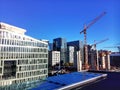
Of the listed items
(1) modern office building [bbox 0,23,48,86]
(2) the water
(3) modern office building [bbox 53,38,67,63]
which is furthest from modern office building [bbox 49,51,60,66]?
(2) the water

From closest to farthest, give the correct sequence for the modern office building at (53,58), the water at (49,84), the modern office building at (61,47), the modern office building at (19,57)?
the water at (49,84)
the modern office building at (19,57)
the modern office building at (53,58)
the modern office building at (61,47)

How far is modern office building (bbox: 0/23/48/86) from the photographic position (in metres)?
42.6

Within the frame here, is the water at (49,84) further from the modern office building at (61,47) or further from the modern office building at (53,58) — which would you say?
the modern office building at (61,47)

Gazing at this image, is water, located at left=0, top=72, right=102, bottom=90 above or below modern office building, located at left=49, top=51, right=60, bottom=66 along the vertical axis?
below

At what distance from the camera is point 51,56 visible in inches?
3949

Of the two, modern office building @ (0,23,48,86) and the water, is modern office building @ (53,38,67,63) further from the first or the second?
the water

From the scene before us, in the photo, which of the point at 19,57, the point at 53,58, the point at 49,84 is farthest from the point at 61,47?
the point at 49,84

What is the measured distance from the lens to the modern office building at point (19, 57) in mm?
42562

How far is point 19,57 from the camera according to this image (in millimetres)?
46781

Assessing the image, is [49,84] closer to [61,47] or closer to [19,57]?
[19,57]

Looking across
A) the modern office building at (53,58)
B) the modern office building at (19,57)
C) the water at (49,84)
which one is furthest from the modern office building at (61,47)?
the water at (49,84)

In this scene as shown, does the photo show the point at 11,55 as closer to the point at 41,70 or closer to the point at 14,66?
the point at 14,66

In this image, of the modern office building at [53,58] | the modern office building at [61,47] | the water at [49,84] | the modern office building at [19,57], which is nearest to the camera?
the water at [49,84]

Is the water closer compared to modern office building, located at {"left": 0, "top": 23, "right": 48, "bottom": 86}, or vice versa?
the water
